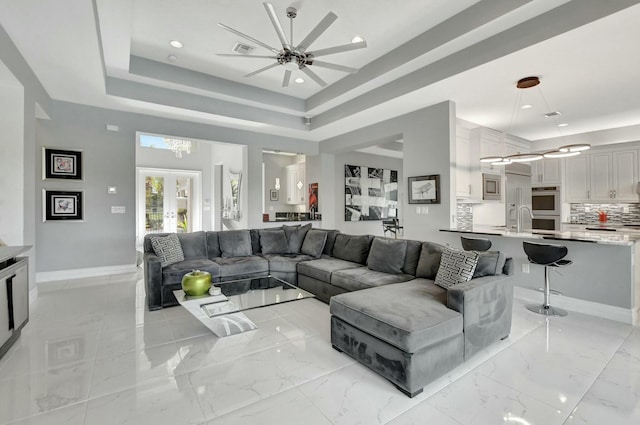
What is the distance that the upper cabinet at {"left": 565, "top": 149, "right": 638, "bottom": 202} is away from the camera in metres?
5.92

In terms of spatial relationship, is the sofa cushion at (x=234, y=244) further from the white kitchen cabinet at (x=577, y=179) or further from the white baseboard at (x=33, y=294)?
the white kitchen cabinet at (x=577, y=179)

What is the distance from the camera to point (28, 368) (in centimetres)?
229

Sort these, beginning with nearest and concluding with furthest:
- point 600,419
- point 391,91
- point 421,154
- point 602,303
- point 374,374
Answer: point 600,419 < point 374,374 < point 602,303 < point 391,91 < point 421,154

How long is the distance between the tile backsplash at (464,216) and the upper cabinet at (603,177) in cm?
274

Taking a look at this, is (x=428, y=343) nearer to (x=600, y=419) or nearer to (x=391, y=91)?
(x=600, y=419)

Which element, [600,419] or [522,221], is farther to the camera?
[522,221]

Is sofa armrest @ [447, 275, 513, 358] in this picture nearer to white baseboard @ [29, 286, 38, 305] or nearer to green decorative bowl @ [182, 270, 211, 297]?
green decorative bowl @ [182, 270, 211, 297]

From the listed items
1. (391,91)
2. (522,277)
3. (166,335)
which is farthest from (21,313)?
(522,277)

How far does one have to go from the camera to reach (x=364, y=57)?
434cm

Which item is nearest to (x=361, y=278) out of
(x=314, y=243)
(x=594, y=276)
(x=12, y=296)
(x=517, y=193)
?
(x=314, y=243)

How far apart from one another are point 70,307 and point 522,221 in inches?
322

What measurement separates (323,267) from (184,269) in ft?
5.74

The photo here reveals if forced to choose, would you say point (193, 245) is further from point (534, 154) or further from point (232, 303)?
point (534, 154)

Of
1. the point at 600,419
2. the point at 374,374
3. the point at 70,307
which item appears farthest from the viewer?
the point at 70,307
